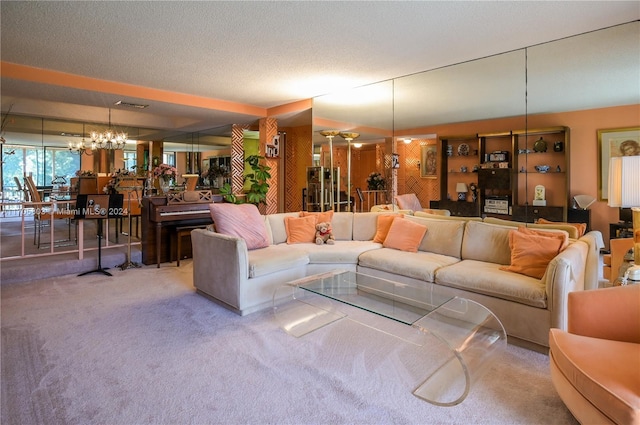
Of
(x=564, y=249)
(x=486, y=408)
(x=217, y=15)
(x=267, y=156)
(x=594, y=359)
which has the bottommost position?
(x=486, y=408)

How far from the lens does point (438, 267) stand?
10.4ft

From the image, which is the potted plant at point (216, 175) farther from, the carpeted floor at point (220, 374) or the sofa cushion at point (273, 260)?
the carpeted floor at point (220, 374)

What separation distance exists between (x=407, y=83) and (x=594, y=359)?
3.75 meters

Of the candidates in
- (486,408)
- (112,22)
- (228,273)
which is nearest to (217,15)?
(112,22)

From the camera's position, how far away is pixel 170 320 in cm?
308

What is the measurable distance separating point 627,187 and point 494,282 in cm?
103

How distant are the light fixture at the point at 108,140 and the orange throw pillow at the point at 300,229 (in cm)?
415

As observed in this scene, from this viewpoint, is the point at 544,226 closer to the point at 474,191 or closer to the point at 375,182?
the point at 474,191

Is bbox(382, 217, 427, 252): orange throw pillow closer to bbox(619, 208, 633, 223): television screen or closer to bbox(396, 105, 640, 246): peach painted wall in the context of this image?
bbox(396, 105, 640, 246): peach painted wall

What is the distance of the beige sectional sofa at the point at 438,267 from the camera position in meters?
Answer: 2.51

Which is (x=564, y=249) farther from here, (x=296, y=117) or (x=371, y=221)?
(x=296, y=117)

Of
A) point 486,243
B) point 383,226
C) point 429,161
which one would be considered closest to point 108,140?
point 383,226

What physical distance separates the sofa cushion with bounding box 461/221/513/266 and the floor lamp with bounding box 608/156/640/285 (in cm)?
96

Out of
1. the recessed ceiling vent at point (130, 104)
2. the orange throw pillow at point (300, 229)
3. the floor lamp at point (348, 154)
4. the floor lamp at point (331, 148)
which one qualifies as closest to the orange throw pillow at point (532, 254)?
the orange throw pillow at point (300, 229)
